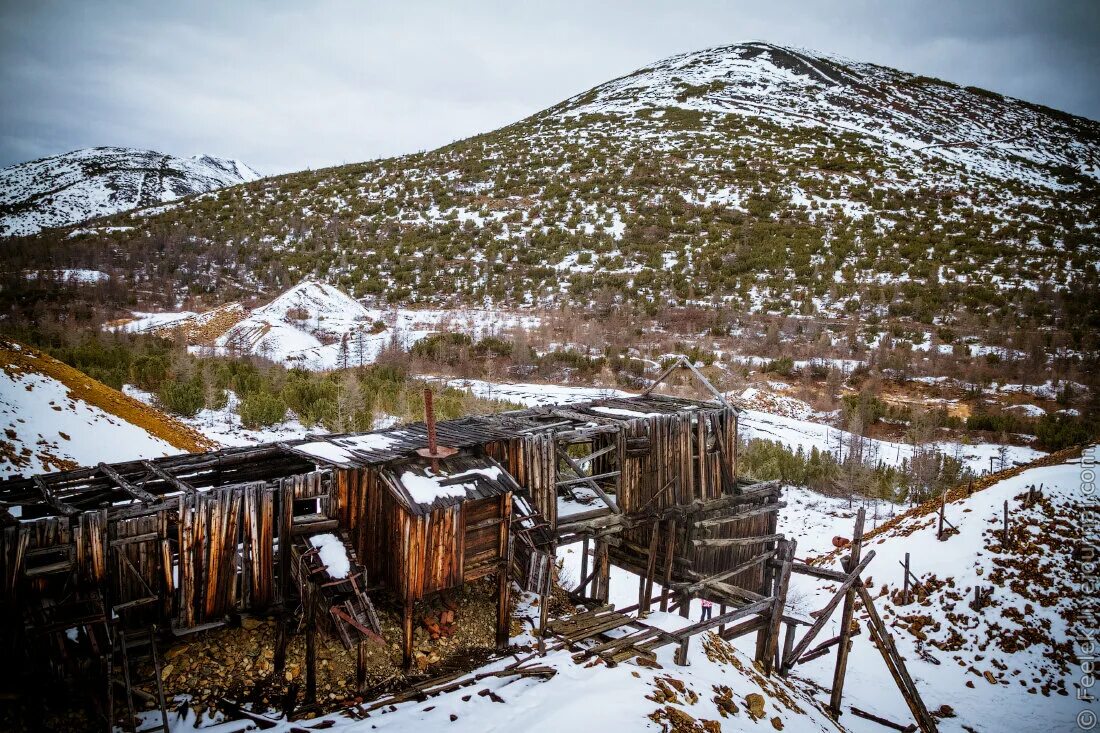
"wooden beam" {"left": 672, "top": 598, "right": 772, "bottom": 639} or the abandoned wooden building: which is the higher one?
the abandoned wooden building

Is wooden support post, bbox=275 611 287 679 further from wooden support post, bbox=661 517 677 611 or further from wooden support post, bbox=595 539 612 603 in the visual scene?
wooden support post, bbox=661 517 677 611

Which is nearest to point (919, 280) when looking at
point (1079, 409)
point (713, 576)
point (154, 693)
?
point (1079, 409)

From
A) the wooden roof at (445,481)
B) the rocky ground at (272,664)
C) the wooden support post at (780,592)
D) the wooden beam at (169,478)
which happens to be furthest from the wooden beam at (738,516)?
the wooden beam at (169,478)

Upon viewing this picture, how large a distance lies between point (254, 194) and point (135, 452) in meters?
51.1

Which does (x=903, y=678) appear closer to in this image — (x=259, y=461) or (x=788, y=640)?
(x=788, y=640)

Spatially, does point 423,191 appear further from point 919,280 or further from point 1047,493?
point 1047,493

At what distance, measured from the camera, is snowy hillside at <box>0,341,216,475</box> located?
12.1 metres

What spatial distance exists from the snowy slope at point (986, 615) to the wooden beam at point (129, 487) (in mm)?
14085

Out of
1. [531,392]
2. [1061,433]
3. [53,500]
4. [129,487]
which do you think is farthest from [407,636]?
[1061,433]

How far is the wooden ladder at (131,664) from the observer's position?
6.52 m

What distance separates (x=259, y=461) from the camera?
10.1 meters

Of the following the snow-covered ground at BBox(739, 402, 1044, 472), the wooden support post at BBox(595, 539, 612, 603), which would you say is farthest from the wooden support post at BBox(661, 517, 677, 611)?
the snow-covered ground at BBox(739, 402, 1044, 472)

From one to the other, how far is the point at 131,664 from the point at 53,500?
2416mm

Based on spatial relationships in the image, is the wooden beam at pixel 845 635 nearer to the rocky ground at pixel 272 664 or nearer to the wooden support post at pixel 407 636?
the rocky ground at pixel 272 664
